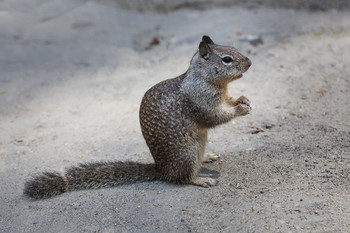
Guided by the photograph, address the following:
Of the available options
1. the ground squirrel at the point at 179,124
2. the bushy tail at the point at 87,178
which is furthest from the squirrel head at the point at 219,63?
the bushy tail at the point at 87,178

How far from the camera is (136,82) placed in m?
6.38

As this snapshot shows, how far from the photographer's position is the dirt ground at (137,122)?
3.49 m

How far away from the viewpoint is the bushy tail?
382 cm

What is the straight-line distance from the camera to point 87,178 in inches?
154

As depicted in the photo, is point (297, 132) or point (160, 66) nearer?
point (297, 132)

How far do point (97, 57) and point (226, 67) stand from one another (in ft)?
12.9

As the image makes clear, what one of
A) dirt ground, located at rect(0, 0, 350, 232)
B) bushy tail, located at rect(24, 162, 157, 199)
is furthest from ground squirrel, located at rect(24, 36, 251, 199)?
dirt ground, located at rect(0, 0, 350, 232)

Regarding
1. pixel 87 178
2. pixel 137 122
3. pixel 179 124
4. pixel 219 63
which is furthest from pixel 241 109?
pixel 137 122

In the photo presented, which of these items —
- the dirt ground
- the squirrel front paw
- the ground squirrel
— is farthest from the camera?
the squirrel front paw

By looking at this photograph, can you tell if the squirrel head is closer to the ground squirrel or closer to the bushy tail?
the ground squirrel

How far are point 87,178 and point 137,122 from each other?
1.57 m

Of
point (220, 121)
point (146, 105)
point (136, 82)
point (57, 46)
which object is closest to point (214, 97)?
point (220, 121)

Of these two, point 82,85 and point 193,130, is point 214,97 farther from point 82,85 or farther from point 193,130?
point 82,85

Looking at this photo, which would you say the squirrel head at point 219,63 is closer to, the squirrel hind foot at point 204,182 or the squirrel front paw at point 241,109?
the squirrel front paw at point 241,109
